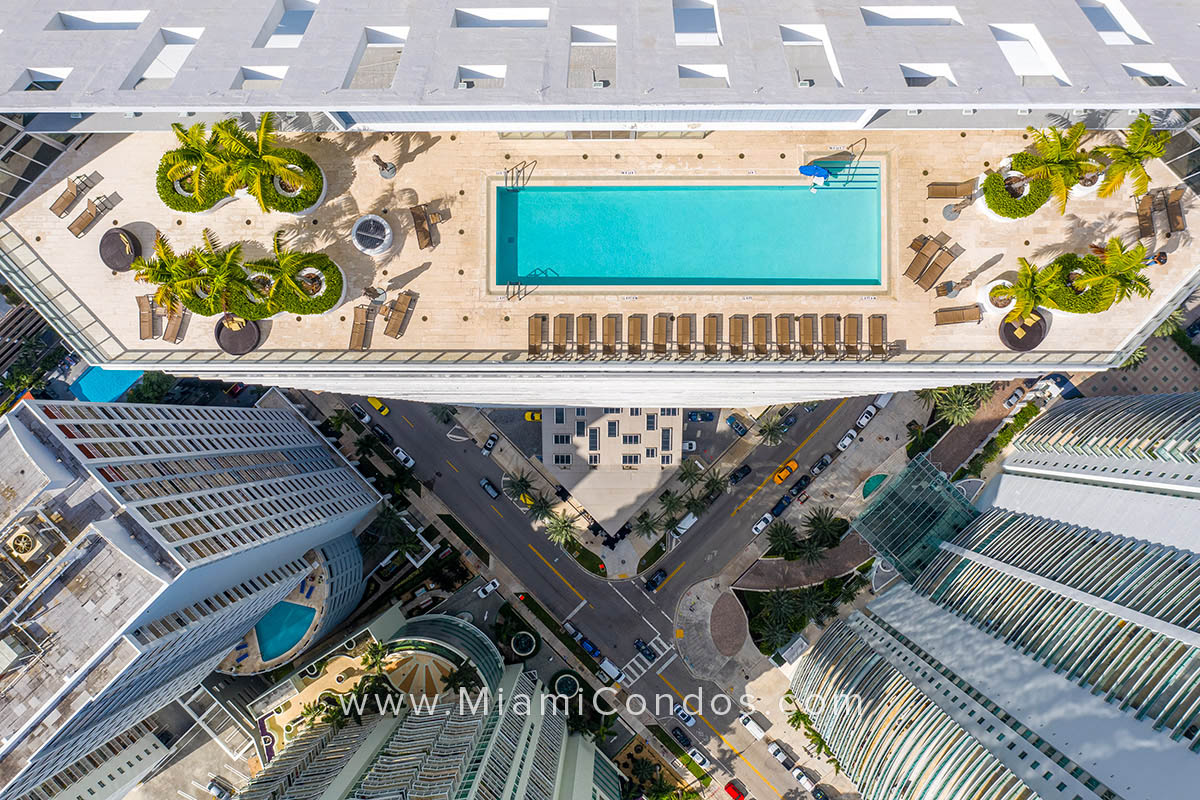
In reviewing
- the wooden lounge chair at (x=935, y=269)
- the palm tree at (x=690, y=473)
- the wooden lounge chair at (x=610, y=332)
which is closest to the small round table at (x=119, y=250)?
the wooden lounge chair at (x=610, y=332)

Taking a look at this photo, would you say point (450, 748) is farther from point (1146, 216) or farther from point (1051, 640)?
point (1146, 216)

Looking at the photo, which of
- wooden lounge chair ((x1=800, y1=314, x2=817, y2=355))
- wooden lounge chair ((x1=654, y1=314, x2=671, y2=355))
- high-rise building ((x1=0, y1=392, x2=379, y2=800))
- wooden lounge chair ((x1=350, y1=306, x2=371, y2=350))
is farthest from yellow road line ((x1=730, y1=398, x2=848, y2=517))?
wooden lounge chair ((x1=350, y1=306, x2=371, y2=350))

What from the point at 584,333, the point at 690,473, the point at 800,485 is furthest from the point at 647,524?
the point at 584,333

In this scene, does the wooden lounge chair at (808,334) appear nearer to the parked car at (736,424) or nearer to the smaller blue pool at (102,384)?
the parked car at (736,424)

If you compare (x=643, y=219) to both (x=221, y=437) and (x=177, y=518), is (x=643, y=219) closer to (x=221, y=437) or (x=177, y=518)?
(x=177, y=518)

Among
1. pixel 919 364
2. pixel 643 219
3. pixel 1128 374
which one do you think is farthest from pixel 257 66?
pixel 1128 374

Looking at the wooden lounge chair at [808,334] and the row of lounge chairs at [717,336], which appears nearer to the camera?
the row of lounge chairs at [717,336]
